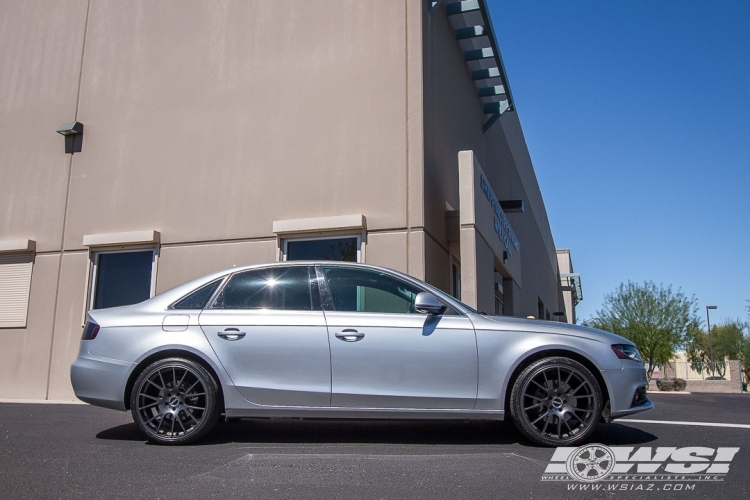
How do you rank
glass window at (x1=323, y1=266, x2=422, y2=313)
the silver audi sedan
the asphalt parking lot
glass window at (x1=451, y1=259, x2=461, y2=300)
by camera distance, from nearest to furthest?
the asphalt parking lot
the silver audi sedan
glass window at (x1=323, y1=266, x2=422, y2=313)
glass window at (x1=451, y1=259, x2=461, y2=300)

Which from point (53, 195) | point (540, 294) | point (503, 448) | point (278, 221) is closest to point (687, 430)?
point (503, 448)

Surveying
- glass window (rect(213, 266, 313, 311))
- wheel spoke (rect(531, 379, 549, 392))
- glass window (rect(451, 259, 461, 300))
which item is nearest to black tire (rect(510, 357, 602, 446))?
wheel spoke (rect(531, 379, 549, 392))

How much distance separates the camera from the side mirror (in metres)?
5.42

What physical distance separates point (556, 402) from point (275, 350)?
2224 millimetres

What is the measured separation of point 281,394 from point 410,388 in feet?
3.35

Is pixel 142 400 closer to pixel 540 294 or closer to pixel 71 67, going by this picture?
pixel 71 67

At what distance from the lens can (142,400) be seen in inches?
220

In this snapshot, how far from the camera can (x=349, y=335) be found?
551 centimetres

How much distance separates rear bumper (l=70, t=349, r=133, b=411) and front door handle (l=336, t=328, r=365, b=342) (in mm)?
1732

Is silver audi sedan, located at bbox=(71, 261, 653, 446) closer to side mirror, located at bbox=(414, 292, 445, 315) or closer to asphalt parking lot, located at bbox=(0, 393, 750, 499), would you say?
side mirror, located at bbox=(414, 292, 445, 315)

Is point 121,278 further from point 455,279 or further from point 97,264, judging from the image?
point 455,279

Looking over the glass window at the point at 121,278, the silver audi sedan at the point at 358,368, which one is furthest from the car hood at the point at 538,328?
the glass window at the point at 121,278

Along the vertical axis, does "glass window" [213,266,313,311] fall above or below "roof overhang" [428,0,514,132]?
below

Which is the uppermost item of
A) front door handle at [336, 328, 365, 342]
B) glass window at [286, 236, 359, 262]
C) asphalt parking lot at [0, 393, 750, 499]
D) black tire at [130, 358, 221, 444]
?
glass window at [286, 236, 359, 262]
